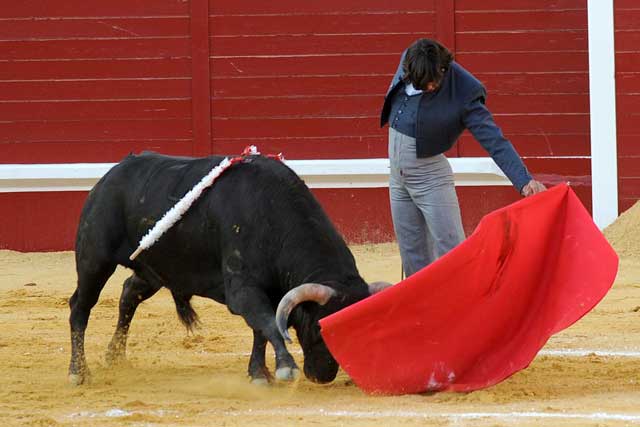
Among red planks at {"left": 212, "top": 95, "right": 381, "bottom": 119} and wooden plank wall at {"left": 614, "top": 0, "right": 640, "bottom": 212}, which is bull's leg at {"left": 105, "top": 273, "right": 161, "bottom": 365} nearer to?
red planks at {"left": 212, "top": 95, "right": 381, "bottom": 119}

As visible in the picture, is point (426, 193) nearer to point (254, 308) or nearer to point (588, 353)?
point (254, 308)

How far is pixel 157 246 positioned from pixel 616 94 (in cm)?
503

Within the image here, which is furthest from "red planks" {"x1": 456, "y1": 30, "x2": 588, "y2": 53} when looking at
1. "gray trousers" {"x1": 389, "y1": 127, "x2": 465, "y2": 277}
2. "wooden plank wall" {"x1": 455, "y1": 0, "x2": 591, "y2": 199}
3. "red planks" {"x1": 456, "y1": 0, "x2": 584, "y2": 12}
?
"gray trousers" {"x1": 389, "y1": 127, "x2": 465, "y2": 277}

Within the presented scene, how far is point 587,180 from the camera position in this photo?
9.91 metres

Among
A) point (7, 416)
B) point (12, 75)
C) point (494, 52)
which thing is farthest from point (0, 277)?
point (7, 416)

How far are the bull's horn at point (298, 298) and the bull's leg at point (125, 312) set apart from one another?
130cm

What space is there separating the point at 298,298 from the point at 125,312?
152 cm

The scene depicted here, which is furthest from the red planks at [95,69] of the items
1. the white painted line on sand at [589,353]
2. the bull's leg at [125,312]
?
the white painted line on sand at [589,353]

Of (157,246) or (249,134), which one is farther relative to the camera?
(249,134)

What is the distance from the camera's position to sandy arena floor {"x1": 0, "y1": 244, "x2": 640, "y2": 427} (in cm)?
459

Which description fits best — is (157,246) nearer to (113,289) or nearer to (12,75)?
(113,289)

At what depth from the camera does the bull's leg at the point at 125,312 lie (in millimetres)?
6090

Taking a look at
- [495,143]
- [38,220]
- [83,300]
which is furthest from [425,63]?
[38,220]

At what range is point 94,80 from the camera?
10203mm
